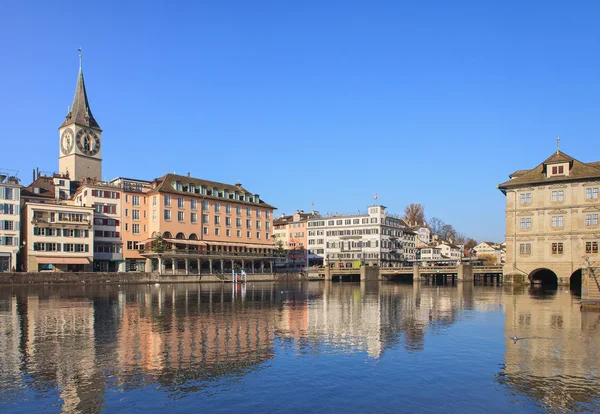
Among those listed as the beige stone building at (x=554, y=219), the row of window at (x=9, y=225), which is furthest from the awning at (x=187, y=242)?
the beige stone building at (x=554, y=219)

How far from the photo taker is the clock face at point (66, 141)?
121 meters

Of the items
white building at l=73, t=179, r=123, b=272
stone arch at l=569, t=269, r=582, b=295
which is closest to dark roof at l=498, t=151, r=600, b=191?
stone arch at l=569, t=269, r=582, b=295

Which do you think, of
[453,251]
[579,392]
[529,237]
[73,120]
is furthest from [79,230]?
[453,251]

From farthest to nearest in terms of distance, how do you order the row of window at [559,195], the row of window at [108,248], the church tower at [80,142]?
the church tower at [80,142], the row of window at [108,248], the row of window at [559,195]

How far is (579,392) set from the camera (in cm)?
1550

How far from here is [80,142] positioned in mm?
121125

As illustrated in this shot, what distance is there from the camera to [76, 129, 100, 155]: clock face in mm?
121125

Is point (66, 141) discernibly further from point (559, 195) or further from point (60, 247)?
point (559, 195)

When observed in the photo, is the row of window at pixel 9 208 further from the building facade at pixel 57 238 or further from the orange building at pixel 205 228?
the orange building at pixel 205 228

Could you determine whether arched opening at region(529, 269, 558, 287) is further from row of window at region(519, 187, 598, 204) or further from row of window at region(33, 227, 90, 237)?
row of window at region(33, 227, 90, 237)

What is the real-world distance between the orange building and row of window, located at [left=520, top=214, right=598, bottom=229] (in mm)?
54954

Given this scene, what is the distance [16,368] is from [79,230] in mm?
74728

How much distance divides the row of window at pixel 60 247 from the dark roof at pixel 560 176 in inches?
2718

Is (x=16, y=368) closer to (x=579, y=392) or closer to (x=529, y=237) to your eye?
(x=579, y=392)
